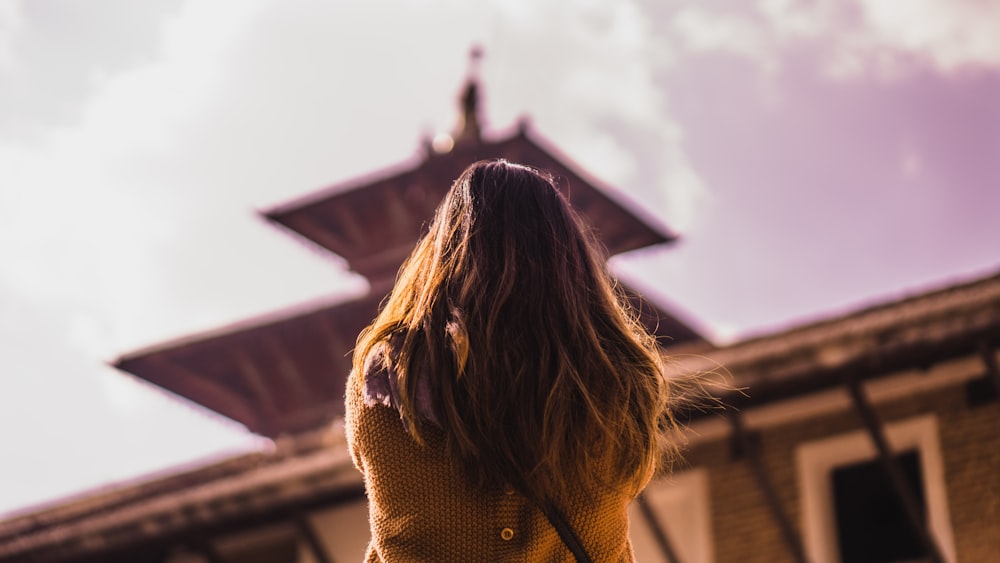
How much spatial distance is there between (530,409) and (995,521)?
413 inches

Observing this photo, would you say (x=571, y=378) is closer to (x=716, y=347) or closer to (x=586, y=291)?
(x=586, y=291)

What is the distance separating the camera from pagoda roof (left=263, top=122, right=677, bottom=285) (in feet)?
71.2

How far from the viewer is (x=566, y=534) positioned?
8.31 feet

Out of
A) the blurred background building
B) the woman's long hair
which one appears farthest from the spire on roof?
the woman's long hair

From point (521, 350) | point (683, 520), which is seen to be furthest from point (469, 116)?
point (521, 350)

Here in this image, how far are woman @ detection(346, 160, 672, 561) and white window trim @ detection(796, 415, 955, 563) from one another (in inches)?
410

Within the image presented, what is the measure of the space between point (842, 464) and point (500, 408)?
11.3 meters

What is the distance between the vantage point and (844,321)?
1222 cm

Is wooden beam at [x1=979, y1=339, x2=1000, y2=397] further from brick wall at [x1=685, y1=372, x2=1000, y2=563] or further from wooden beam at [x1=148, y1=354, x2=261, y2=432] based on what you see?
wooden beam at [x1=148, y1=354, x2=261, y2=432]

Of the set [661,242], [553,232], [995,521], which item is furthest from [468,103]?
[553,232]

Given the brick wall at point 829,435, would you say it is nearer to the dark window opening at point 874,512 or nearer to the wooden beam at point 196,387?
the dark window opening at point 874,512

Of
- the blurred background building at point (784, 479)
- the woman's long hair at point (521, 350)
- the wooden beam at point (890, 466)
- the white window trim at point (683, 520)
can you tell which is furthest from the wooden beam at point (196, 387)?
the woman's long hair at point (521, 350)

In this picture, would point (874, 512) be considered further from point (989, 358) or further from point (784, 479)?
point (989, 358)

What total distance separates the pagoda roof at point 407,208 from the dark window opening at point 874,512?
8455mm
